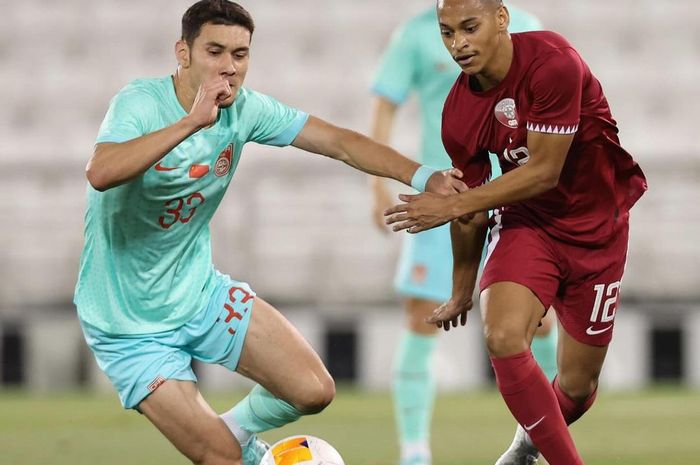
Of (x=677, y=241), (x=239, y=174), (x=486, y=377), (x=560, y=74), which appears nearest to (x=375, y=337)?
(x=486, y=377)

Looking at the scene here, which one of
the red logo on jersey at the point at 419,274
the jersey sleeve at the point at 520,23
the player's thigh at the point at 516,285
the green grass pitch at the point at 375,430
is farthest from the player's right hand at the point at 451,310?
the green grass pitch at the point at 375,430

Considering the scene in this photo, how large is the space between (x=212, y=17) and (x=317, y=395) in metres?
1.32

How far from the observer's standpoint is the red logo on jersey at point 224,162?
14.0 feet

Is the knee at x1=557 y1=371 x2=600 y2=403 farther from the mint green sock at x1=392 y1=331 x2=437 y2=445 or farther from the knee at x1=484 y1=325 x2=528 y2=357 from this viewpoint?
the mint green sock at x1=392 y1=331 x2=437 y2=445

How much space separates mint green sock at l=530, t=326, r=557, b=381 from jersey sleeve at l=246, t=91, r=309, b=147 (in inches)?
66.2

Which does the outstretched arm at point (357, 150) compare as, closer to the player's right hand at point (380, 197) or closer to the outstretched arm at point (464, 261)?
the outstretched arm at point (464, 261)

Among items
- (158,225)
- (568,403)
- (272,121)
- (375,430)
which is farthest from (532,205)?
(375,430)

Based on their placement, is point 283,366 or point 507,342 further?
point 283,366

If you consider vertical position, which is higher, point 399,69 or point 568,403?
point 399,69

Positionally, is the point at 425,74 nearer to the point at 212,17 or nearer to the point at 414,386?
the point at 414,386

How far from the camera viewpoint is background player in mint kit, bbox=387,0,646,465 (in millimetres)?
4004

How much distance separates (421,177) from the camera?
4.31 metres

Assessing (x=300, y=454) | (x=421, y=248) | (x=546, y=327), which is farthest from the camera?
(x=421, y=248)

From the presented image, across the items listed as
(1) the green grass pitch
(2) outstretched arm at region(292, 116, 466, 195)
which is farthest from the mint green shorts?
(1) the green grass pitch
